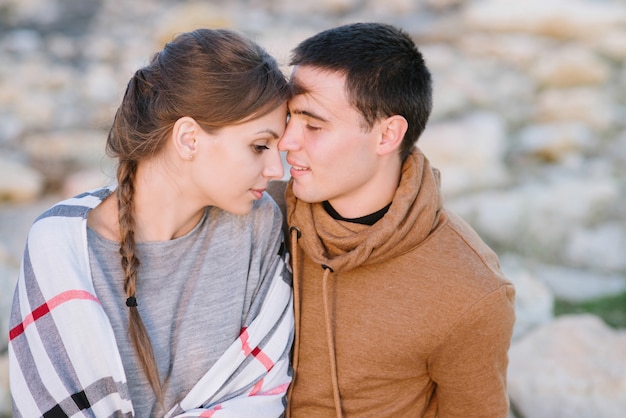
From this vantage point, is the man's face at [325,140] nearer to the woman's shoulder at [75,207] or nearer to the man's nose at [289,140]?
the man's nose at [289,140]

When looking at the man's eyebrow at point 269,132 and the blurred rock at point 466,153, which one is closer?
the man's eyebrow at point 269,132

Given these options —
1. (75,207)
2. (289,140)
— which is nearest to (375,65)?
(289,140)

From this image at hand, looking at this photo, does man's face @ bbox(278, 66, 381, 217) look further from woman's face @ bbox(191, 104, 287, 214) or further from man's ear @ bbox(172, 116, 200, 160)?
man's ear @ bbox(172, 116, 200, 160)

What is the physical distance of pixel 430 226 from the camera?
2.15m

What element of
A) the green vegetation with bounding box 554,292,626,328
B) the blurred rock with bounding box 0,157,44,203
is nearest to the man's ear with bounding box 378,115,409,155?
the green vegetation with bounding box 554,292,626,328

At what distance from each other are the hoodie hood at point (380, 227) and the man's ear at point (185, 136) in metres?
0.44

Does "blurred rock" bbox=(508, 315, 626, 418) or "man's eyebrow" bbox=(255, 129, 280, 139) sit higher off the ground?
"man's eyebrow" bbox=(255, 129, 280, 139)

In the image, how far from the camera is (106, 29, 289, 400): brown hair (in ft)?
6.51

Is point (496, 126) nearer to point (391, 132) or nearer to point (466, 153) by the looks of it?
point (466, 153)


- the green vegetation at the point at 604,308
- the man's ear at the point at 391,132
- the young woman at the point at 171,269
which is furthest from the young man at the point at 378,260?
the green vegetation at the point at 604,308

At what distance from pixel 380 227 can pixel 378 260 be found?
5.0 inches

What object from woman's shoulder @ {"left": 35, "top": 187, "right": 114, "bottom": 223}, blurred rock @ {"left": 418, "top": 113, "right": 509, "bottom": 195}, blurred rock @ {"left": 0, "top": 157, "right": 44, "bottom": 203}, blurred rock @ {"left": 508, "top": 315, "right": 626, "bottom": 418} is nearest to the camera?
woman's shoulder @ {"left": 35, "top": 187, "right": 114, "bottom": 223}

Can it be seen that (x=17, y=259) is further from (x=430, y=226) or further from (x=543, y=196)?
(x=543, y=196)

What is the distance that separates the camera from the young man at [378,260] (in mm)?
2078
